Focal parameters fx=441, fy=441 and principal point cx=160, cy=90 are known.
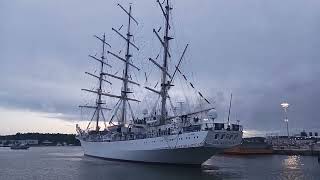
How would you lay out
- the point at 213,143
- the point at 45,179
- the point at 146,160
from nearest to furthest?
the point at 45,179
the point at 213,143
the point at 146,160

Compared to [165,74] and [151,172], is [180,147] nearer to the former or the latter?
[151,172]

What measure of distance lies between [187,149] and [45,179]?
2375cm

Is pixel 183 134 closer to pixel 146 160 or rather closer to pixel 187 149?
pixel 187 149

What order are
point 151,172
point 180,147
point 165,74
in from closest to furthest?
point 151,172, point 180,147, point 165,74

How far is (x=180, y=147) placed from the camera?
6862 centimetres

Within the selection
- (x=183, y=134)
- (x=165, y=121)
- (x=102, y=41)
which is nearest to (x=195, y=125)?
(x=183, y=134)

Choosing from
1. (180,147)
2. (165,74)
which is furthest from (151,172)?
(165,74)

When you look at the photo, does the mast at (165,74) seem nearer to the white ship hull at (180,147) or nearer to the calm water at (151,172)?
the white ship hull at (180,147)

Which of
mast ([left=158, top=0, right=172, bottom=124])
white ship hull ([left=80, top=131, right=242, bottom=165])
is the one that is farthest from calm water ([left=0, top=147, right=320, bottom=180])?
mast ([left=158, top=0, right=172, bottom=124])

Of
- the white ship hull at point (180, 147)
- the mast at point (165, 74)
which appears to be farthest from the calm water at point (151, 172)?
the mast at point (165, 74)

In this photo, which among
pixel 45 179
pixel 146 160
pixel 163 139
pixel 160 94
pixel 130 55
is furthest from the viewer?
pixel 130 55

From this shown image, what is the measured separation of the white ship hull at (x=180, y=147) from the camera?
66.4 m

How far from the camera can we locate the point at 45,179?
52719 millimetres

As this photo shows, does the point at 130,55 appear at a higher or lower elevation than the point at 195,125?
higher
